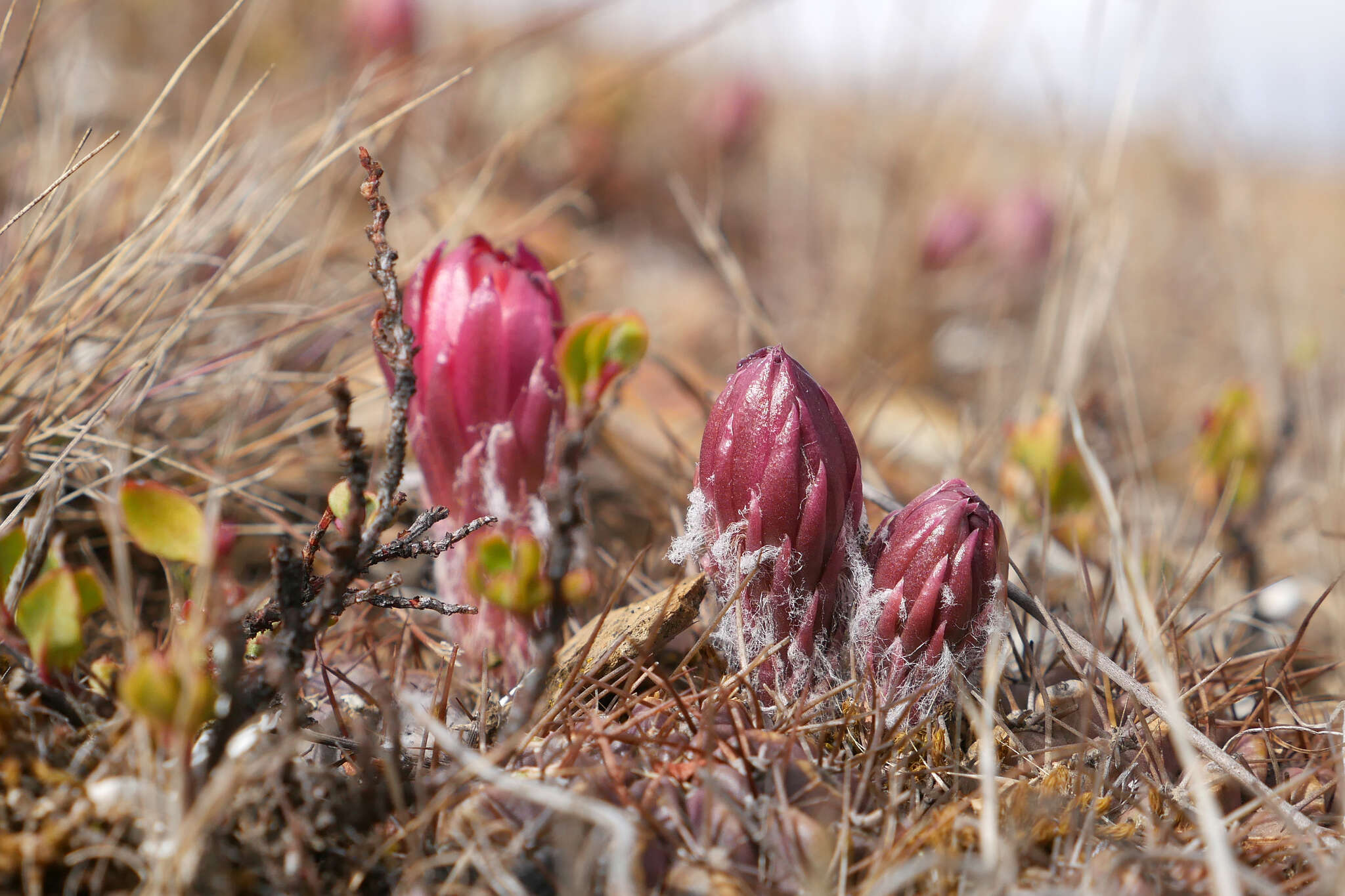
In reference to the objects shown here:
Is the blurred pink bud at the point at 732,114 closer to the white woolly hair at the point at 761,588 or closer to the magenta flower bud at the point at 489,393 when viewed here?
the magenta flower bud at the point at 489,393

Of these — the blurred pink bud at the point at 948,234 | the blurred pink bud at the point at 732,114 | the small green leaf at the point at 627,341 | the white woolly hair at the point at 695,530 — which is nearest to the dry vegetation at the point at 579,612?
the white woolly hair at the point at 695,530

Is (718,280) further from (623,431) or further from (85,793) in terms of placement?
(85,793)

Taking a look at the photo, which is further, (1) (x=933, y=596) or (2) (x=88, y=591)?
(1) (x=933, y=596)

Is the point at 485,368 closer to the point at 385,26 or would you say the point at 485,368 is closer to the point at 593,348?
the point at 593,348

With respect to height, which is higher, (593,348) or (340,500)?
(593,348)

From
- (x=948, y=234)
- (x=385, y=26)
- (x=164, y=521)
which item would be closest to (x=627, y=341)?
(x=164, y=521)

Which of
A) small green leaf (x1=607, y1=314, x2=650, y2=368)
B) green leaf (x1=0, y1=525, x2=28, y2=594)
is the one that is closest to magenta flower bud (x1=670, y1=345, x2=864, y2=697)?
small green leaf (x1=607, y1=314, x2=650, y2=368)

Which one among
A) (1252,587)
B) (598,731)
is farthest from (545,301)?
(1252,587)

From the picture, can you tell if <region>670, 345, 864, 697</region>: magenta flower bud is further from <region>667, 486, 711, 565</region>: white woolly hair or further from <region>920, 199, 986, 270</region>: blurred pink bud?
<region>920, 199, 986, 270</region>: blurred pink bud
